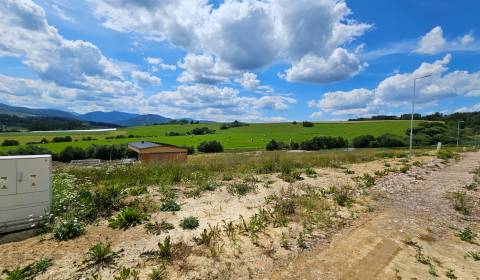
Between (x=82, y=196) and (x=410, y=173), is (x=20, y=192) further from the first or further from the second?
(x=410, y=173)

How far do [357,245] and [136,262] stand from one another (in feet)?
14.6

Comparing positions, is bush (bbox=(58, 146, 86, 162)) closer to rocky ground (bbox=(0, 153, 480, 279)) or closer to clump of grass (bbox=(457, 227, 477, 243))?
rocky ground (bbox=(0, 153, 480, 279))

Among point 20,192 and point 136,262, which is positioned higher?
point 20,192

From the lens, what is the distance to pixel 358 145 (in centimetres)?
7769

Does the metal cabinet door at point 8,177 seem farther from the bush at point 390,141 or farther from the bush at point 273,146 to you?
the bush at point 390,141

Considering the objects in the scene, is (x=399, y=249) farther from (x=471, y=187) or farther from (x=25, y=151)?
(x=25, y=151)

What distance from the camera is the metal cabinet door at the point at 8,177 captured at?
588cm

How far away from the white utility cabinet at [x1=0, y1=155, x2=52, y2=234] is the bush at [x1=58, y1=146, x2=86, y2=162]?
217 ft

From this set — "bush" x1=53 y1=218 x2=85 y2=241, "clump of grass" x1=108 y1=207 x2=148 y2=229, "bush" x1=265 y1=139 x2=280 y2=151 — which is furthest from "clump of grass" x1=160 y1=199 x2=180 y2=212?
"bush" x1=265 y1=139 x2=280 y2=151

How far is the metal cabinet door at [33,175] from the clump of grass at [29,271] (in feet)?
6.39

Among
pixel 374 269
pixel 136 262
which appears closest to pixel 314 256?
pixel 374 269

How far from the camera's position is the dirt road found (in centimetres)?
523

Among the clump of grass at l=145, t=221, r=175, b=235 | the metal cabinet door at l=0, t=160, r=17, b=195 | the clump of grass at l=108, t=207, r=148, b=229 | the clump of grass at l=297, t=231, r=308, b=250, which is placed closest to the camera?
the metal cabinet door at l=0, t=160, r=17, b=195

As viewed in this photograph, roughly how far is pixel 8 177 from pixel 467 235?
34.4ft
